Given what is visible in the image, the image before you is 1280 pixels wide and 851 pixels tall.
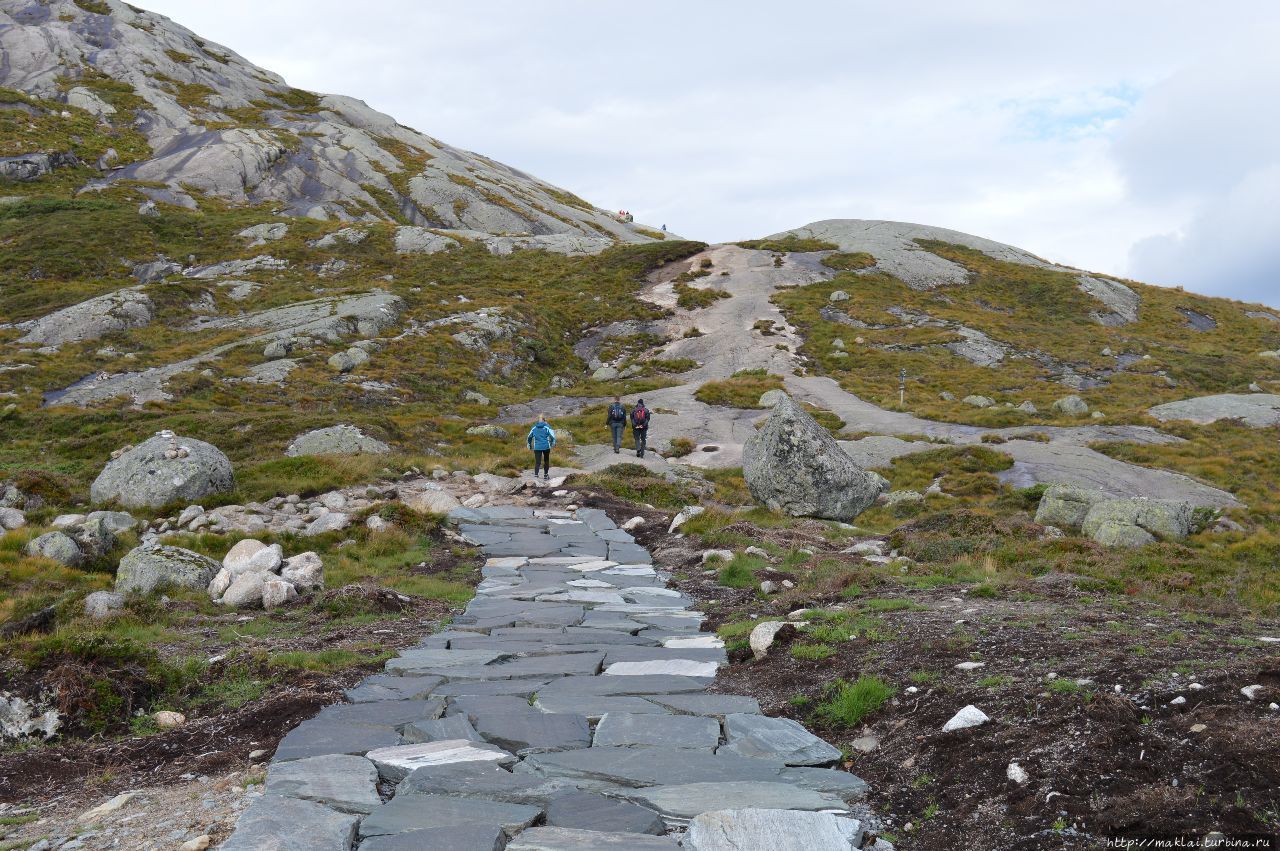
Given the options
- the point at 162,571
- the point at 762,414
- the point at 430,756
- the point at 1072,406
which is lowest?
the point at 162,571

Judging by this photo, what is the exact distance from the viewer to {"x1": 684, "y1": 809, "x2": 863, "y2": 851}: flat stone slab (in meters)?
4.59

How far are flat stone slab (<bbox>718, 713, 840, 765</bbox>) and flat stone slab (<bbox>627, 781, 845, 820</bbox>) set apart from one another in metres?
0.57

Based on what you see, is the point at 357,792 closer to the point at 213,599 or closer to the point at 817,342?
the point at 213,599

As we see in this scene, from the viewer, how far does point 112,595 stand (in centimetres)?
1132

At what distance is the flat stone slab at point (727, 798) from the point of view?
515 cm

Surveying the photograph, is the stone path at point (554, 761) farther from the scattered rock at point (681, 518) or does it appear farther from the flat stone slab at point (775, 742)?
the scattered rock at point (681, 518)

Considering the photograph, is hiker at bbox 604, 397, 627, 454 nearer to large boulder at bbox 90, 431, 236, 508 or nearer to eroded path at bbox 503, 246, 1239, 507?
eroded path at bbox 503, 246, 1239, 507

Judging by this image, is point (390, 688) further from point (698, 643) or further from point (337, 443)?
point (337, 443)

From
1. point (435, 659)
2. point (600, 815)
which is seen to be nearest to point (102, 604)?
point (435, 659)

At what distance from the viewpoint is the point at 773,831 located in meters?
4.71

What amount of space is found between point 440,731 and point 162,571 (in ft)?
28.0

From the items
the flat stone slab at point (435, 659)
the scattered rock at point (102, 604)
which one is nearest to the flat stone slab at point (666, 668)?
the flat stone slab at point (435, 659)

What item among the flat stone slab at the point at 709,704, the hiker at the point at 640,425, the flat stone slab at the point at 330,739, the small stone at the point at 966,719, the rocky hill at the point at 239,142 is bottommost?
the flat stone slab at the point at 330,739

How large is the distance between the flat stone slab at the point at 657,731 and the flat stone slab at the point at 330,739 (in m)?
1.81
